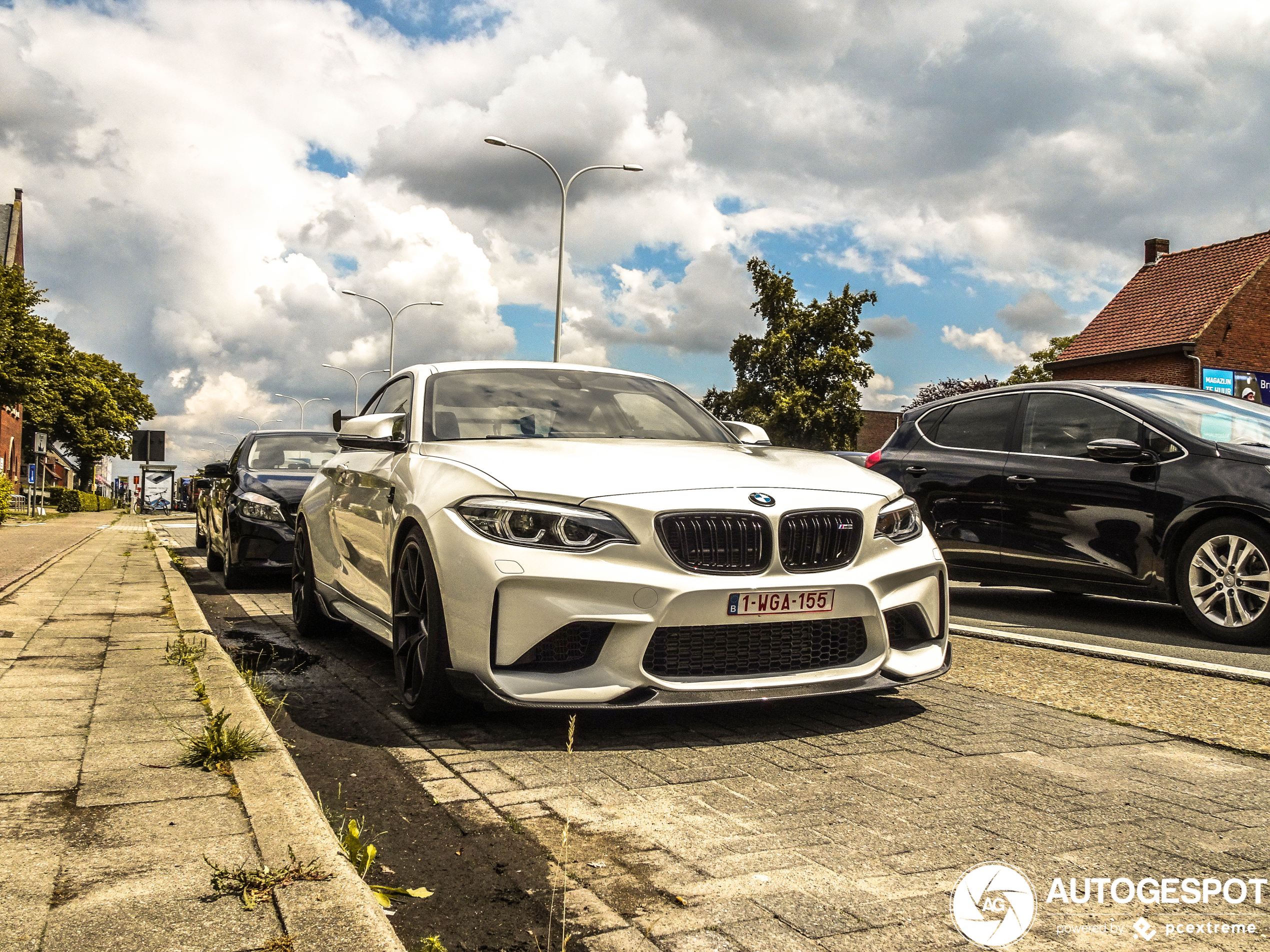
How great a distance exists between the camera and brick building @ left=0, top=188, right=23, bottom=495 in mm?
61094

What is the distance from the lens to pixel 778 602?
3926mm

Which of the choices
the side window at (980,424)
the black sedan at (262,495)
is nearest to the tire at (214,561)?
the black sedan at (262,495)

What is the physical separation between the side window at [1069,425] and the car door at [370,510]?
4.34 meters

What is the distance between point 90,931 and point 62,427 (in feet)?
288

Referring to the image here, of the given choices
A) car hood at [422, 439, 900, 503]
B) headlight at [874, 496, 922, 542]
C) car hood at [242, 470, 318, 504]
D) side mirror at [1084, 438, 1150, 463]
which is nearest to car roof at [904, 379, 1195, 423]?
side mirror at [1084, 438, 1150, 463]

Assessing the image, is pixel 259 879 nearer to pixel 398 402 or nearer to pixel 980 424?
pixel 398 402

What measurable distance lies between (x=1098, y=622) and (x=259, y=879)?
6376 millimetres

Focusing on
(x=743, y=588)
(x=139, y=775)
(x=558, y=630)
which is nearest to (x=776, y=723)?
(x=743, y=588)

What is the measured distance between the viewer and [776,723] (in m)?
4.38

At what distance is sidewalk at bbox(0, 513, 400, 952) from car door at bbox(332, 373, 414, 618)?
0.74m

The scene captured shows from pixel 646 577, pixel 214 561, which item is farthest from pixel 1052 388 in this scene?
pixel 214 561

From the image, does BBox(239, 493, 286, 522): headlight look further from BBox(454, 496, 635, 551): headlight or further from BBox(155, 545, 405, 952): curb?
BBox(454, 496, 635, 551): headlight

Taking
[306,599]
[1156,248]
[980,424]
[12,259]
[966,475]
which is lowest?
[306,599]

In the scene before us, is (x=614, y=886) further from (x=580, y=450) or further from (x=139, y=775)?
(x=580, y=450)
